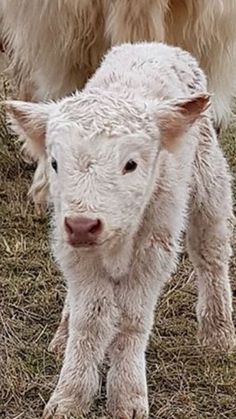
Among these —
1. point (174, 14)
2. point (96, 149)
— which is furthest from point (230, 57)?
point (96, 149)

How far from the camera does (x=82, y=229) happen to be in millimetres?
2830

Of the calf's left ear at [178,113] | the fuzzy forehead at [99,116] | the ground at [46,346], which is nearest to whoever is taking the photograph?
the fuzzy forehead at [99,116]

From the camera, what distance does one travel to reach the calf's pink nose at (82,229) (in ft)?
9.29

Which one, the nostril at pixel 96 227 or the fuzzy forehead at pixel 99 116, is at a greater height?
the fuzzy forehead at pixel 99 116

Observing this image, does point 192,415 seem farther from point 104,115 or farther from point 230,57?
point 230,57

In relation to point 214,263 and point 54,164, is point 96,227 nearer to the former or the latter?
point 54,164

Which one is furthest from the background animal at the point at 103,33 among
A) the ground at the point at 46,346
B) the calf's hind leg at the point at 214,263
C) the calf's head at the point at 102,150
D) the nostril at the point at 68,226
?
the nostril at the point at 68,226

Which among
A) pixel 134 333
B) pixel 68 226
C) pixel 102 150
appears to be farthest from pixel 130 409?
pixel 102 150

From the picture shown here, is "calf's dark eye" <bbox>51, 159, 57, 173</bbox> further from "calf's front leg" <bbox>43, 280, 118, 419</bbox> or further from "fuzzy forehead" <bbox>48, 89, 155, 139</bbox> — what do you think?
"calf's front leg" <bbox>43, 280, 118, 419</bbox>

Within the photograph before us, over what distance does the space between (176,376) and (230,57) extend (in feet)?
4.91

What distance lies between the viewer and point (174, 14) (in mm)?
4355

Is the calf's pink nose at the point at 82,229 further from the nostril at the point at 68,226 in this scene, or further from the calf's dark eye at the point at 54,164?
the calf's dark eye at the point at 54,164

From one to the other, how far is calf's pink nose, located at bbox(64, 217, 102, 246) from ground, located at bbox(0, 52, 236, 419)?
0.68 metres

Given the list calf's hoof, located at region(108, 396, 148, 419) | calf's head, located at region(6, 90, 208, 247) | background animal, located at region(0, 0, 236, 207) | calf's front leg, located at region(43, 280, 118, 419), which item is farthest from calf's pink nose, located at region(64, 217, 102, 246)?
background animal, located at region(0, 0, 236, 207)
